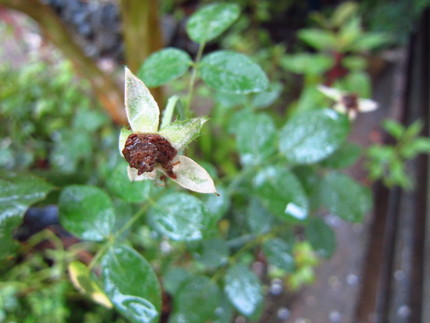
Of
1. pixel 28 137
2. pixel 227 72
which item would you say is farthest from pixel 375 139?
pixel 28 137

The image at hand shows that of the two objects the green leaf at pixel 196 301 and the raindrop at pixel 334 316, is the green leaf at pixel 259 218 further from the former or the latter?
the raindrop at pixel 334 316

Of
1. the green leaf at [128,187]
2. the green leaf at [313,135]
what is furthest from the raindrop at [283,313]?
the green leaf at [128,187]

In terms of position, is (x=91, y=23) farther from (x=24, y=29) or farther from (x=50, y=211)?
(x=50, y=211)

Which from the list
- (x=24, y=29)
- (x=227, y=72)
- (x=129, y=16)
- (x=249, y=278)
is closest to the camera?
(x=227, y=72)

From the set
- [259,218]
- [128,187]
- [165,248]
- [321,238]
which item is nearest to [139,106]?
[128,187]

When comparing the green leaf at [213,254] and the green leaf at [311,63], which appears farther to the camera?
the green leaf at [311,63]
